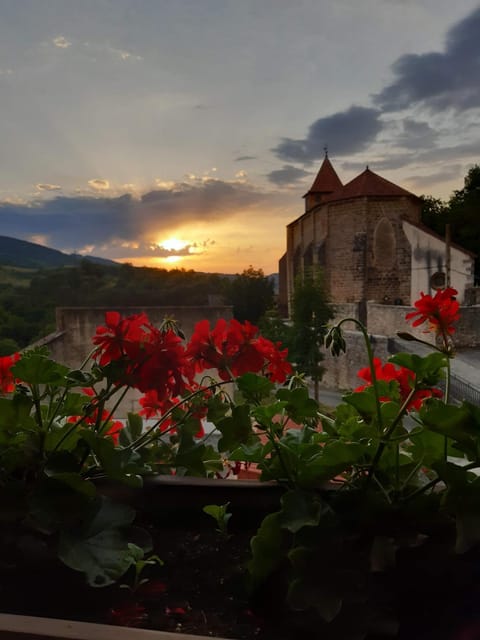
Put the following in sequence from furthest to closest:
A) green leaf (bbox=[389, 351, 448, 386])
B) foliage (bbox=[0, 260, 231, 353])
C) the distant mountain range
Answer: the distant mountain range, foliage (bbox=[0, 260, 231, 353]), green leaf (bbox=[389, 351, 448, 386])

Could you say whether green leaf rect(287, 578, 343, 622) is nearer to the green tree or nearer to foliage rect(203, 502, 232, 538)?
foliage rect(203, 502, 232, 538)

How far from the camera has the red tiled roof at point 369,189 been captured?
12.8m

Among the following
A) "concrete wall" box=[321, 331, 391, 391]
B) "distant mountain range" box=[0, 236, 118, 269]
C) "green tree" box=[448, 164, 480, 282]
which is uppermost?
"green tree" box=[448, 164, 480, 282]

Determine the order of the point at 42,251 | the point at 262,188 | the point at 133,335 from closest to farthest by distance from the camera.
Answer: the point at 133,335 < the point at 42,251 < the point at 262,188

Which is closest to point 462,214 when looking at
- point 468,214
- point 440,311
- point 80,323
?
point 468,214

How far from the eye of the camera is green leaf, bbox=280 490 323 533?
30cm

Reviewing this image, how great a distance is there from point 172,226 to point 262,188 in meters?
6.66

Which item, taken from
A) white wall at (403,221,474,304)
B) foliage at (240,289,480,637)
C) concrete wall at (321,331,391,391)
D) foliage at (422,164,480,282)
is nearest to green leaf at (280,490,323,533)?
foliage at (240,289,480,637)

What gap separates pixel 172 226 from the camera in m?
6.66

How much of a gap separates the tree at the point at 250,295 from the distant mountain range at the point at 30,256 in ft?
26.8

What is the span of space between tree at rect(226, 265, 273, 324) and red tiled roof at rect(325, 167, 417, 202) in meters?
4.28

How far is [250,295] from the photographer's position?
57.9 ft

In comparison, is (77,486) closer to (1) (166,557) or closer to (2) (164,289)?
(1) (166,557)

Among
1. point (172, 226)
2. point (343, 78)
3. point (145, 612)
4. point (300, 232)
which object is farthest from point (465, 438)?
point (300, 232)
